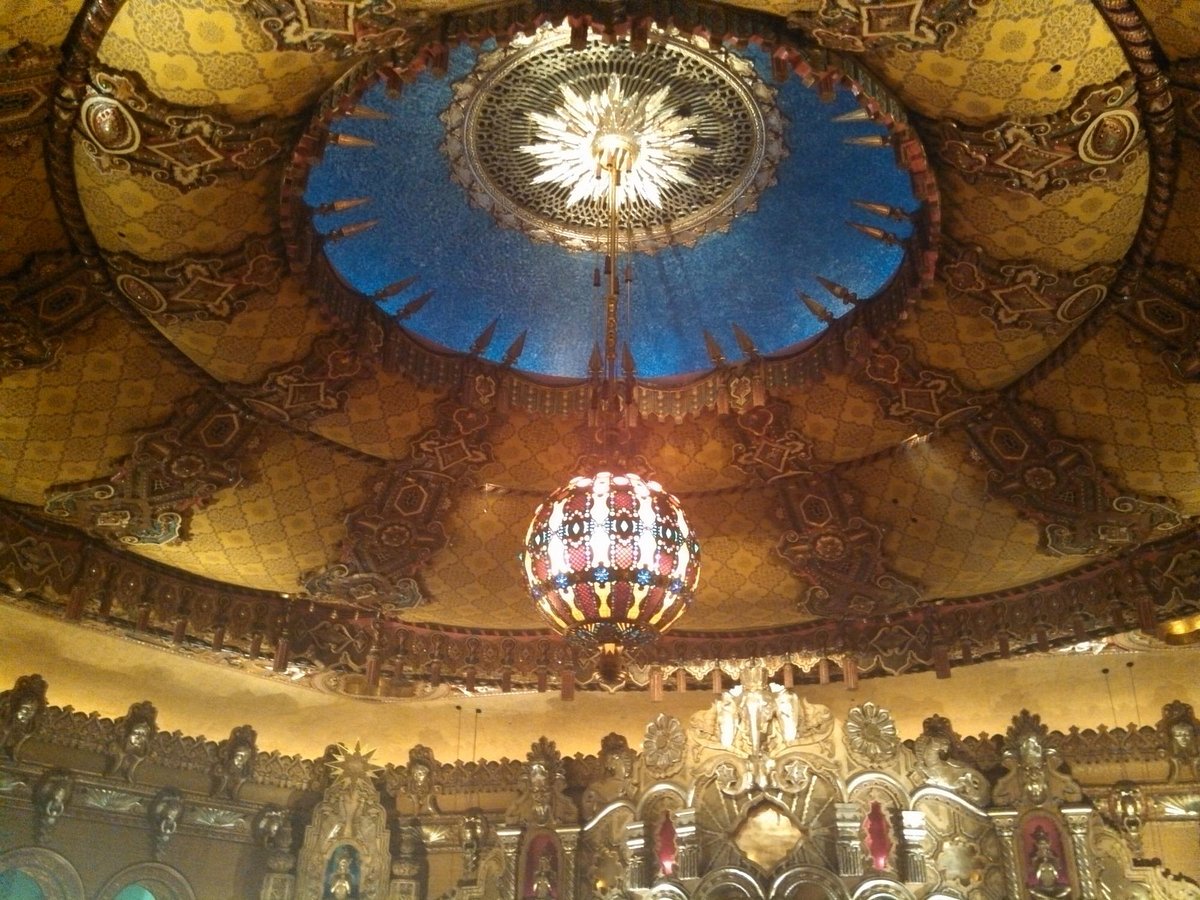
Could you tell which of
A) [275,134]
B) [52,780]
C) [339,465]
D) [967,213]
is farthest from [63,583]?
[967,213]

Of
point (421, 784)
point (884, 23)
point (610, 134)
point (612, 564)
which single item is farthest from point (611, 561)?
point (421, 784)

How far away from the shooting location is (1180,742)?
8.17 metres

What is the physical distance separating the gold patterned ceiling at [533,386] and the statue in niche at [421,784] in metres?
1.04

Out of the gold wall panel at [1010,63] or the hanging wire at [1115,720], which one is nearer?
the gold wall panel at [1010,63]

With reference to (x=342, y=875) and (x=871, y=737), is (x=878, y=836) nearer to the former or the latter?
(x=871, y=737)

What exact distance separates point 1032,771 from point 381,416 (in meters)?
5.77

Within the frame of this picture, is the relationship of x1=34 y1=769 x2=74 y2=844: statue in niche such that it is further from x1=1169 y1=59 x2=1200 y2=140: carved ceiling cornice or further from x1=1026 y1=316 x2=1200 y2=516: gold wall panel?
x1=1169 y1=59 x2=1200 y2=140: carved ceiling cornice

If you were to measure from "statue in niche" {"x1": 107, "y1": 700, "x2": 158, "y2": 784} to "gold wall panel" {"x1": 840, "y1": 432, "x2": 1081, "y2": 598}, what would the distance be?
248 inches

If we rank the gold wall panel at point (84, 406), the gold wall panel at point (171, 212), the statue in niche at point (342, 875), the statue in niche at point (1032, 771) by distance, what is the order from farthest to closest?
the statue in niche at point (342, 875) → the statue in niche at point (1032, 771) → the gold wall panel at point (84, 406) → the gold wall panel at point (171, 212)

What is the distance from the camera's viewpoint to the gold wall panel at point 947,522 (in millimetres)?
7891

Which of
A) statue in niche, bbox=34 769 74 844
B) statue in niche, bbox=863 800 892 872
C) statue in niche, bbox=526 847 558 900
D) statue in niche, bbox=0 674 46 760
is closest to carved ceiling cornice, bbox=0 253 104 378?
statue in niche, bbox=0 674 46 760

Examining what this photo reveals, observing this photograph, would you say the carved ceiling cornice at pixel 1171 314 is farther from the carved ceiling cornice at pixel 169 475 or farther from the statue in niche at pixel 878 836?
the carved ceiling cornice at pixel 169 475

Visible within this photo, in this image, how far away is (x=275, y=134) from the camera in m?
5.57

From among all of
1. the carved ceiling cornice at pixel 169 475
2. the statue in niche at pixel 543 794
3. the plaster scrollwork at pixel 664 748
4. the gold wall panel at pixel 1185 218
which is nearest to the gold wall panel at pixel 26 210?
the carved ceiling cornice at pixel 169 475
